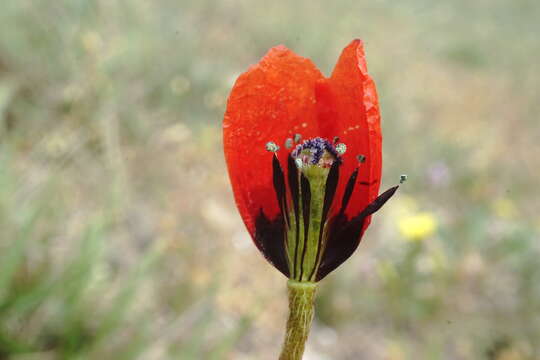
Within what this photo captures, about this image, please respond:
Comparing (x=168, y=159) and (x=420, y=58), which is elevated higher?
(x=420, y=58)

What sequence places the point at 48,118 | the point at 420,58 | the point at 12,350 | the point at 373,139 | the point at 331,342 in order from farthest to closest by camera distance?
1. the point at 420,58
2. the point at 48,118
3. the point at 331,342
4. the point at 12,350
5. the point at 373,139

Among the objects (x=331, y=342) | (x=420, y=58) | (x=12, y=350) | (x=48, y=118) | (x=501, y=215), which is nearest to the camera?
(x=12, y=350)

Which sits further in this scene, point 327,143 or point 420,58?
point 420,58

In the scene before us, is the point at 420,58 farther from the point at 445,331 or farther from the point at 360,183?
the point at 360,183

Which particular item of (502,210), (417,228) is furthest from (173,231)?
(502,210)

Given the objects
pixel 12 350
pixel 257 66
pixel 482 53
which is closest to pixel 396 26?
pixel 482 53

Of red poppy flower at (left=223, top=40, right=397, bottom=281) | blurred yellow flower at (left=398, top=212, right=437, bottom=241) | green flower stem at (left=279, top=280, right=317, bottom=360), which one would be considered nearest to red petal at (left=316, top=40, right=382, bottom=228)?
red poppy flower at (left=223, top=40, right=397, bottom=281)

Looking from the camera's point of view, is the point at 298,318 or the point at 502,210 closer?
the point at 298,318

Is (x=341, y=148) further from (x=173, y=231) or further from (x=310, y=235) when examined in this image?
(x=173, y=231)
